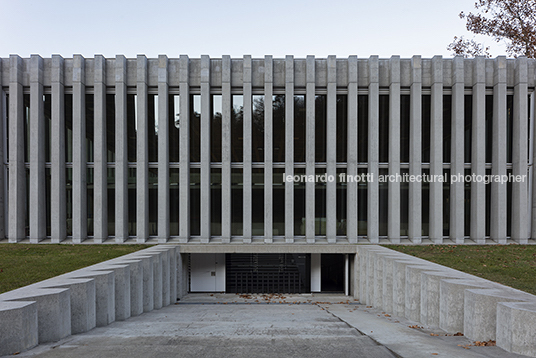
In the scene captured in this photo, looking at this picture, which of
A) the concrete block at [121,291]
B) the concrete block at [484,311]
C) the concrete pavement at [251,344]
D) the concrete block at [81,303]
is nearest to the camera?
the concrete pavement at [251,344]

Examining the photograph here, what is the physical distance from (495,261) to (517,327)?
29.5 feet

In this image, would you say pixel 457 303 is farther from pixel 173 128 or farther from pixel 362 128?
pixel 173 128

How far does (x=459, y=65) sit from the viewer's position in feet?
62.3

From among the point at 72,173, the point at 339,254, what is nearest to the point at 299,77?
the point at 339,254

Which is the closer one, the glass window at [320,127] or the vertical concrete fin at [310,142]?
the vertical concrete fin at [310,142]

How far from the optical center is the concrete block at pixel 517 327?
533 centimetres

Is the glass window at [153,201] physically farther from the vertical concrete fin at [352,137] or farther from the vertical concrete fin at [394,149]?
the vertical concrete fin at [394,149]

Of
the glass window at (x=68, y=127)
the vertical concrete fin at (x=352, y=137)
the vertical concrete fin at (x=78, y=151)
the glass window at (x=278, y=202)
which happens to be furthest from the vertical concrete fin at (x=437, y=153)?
the glass window at (x=68, y=127)

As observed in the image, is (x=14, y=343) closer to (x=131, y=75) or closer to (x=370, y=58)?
(x=131, y=75)

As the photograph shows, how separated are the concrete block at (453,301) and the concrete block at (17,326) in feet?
28.1

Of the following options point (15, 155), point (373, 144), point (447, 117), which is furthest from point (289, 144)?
point (15, 155)

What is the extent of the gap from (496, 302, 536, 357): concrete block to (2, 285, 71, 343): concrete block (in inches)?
323

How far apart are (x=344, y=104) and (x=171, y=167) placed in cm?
1113

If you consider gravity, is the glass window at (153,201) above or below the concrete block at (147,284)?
above
